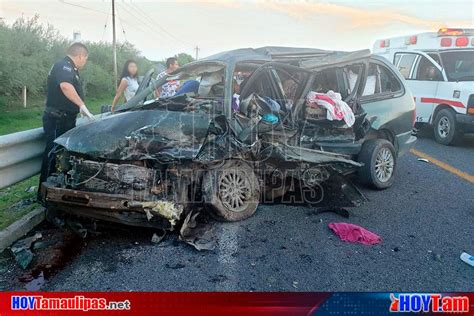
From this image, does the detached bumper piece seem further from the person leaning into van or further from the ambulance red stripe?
the ambulance red stripe

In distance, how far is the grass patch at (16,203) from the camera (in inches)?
142

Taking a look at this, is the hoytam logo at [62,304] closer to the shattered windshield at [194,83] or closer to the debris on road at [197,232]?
the debris on road at [197,232]

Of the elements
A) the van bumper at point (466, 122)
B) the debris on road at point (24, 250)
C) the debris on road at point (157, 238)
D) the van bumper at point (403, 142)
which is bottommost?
the debris on road at point (24, 250)

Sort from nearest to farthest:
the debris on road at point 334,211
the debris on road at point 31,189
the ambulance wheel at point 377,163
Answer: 1. the debris on road at point 334,211
2. the debris on road at point 31,189
3. the ambulance wheel at point 377,163

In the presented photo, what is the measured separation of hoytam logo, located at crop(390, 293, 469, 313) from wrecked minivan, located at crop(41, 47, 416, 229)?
1809mm

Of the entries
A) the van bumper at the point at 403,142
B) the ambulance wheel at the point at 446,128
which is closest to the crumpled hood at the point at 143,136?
the van bumper at the point at 403,142

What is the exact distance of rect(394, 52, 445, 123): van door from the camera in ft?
27.6

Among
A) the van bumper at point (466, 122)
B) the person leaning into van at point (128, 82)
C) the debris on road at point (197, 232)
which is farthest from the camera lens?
the van bumper at point (466, 122)

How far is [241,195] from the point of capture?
→ 3.77 metres

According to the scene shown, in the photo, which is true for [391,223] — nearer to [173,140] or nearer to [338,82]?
[338,82]

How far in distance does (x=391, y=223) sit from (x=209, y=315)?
228 centimetres

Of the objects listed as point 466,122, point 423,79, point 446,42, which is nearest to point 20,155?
point 466,122

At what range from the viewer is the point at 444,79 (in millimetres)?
8164

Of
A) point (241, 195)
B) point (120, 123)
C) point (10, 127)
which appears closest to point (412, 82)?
point (241, 195)
